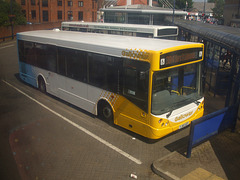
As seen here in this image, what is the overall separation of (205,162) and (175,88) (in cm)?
211

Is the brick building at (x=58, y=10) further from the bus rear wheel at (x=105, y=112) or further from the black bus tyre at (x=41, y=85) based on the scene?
the bus rear wheel at (x=105, y=112)

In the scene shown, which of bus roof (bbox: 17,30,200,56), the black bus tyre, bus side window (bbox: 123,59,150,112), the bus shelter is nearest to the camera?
bus side window (bbox: 123,59,150,112)

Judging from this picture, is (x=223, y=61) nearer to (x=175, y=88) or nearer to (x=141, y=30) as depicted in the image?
(x=141, y=30)

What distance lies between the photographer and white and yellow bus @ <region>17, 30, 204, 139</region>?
6.86 metres

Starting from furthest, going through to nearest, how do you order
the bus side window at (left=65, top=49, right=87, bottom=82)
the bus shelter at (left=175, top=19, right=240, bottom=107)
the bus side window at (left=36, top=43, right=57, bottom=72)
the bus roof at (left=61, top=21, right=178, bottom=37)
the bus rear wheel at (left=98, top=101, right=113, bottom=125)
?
the bus roof at (left=61, top=21, right=178, bottom=37), the bus side window at (left=36, top=43, right=57, bottom=72), the bus shelter at (left=175, top=19, right=240, bottom=107), the bus side window at (left=65, top=49, right=87, bottom=82), the bus rear wheel at (left=98, top=101, right=113, bottom=125)

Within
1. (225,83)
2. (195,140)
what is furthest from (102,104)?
(225,83)

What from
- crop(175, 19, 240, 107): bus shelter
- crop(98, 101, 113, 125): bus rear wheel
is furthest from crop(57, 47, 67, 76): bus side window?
crop(175, 19, 240, 107): bus shelter

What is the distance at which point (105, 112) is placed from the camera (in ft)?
28.7

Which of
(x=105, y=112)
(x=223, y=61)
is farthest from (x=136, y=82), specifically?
(x=223, y=61)

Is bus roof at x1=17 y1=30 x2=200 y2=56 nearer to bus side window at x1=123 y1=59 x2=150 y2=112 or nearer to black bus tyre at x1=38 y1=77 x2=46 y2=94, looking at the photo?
bus side window at x1=123 y1=59 x2=150 y2=112

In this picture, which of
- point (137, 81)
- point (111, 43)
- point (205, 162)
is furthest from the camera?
point (111, 43)

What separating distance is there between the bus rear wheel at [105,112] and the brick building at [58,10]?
56269 mm

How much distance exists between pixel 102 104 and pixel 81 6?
2638 inches

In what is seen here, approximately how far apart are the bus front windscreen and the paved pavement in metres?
1.24
